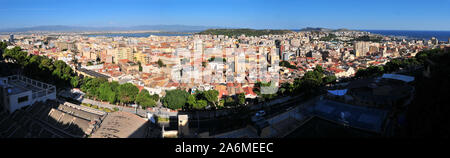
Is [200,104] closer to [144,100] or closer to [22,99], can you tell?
Answer: [144,100]

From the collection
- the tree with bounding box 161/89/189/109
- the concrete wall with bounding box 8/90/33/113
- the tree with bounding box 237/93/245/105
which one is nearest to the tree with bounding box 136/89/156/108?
the tree with bounding box 161/89/189/109

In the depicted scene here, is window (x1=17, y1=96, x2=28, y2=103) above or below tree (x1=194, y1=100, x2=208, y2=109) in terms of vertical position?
above

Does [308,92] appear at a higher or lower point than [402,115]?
lower

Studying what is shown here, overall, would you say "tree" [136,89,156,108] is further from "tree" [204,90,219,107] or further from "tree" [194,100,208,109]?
"tree" [204,90,219,107]

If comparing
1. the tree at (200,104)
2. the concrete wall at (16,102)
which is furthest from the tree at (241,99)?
the concrete wall at (16,102)

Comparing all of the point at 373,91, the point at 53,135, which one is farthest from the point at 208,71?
the point at 53,135

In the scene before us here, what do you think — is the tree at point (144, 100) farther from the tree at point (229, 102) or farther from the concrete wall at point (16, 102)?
the concrete wall at point (16, 102)

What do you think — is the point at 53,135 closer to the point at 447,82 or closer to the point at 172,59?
the point at 447,82

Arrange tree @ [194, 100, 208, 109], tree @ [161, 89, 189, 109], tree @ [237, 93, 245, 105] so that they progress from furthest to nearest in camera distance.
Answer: tree @ [237, 93, 245, 105], tree @ [161, 89, 189, 109], tree @ [194, 100, 208, 109]

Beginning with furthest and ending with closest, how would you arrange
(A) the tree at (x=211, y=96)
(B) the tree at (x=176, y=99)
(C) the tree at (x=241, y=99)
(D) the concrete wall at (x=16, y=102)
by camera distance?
(C) the tree at (x=241, y=99) → (A) the tree at (x=211, y=96) → (B) the tree at (x=176, y=99) → (D) the concrete wall at (x=16, y=102)

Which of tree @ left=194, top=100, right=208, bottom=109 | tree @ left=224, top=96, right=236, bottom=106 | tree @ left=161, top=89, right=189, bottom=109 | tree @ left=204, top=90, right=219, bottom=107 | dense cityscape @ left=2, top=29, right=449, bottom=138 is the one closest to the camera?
dense cityscape @ left=2, top=29, right=449, bottom=138

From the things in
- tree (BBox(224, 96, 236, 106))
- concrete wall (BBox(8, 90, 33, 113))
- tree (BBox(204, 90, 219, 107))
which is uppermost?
concrete wall (BBox(8, 90, 33, 113))
